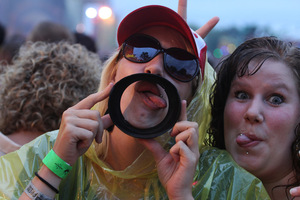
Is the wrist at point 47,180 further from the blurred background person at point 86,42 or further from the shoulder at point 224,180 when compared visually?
the blurred background person at point 86,42

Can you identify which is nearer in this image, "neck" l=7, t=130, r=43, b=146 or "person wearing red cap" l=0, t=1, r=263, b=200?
"person wearing red cap" l=0, t=1, r=263, b=200

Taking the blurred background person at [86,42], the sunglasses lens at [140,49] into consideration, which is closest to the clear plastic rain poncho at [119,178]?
the sunglasses lens at [140,49]

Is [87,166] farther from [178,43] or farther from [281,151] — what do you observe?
[281,151]

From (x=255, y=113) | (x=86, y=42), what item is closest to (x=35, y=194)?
(x=255, y=113)

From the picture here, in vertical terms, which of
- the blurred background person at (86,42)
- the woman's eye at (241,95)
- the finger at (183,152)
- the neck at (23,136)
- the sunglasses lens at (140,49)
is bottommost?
the neck at (23,136)

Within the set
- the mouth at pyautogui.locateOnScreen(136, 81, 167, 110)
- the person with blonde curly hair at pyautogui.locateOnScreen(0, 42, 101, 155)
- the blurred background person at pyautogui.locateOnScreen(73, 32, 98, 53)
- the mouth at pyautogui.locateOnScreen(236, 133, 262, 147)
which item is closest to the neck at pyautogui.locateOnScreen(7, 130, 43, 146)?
the person with blonde curly hair at pyautogui.locateOnScreen(0, 42, 101, 155)

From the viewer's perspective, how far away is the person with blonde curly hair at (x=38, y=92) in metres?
2.06

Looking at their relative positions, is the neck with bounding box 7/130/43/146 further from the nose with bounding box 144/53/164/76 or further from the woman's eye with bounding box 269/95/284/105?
the woman's eye with bounding box 269/95/284/105

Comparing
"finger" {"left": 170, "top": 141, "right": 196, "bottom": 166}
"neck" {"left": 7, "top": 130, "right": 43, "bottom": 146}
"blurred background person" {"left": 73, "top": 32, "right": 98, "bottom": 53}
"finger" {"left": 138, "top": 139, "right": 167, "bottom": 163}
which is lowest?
"neck" {"left": 7, "top": 130, "right": 43, "bottom": 146}

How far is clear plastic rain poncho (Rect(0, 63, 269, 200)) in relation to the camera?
1.52 metres

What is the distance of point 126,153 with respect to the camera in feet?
5.20

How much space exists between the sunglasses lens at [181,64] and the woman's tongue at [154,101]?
13 centimetres

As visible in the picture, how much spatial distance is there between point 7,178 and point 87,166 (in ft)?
1.01

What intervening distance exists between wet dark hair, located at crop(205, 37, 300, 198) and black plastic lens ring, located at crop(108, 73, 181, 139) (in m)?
0.42
